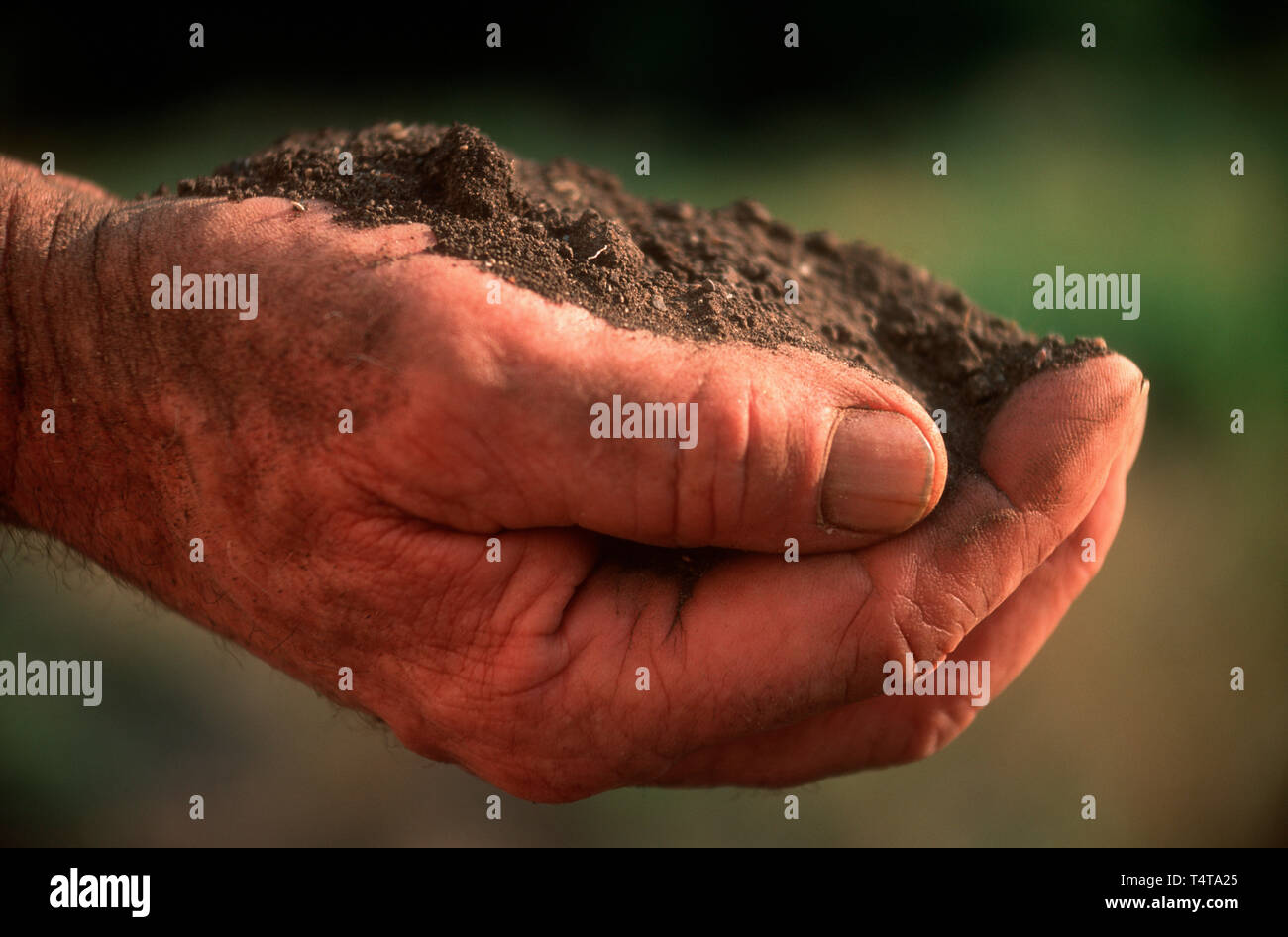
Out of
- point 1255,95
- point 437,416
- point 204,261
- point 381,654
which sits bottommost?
point 381,654

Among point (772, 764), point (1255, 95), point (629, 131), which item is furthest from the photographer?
point (1255, 95)

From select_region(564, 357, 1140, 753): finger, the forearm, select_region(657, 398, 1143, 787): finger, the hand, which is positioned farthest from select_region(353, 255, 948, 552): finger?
the forearm

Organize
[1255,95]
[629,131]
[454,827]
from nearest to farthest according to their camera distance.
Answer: [454,827]
[629,131]
[1255,95]

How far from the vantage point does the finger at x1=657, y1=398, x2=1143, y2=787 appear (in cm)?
228

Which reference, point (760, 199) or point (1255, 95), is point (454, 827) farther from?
point (1255, 95)

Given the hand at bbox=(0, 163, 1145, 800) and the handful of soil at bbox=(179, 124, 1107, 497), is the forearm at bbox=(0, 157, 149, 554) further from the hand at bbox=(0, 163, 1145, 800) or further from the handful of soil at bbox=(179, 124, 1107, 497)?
the handful of soil at bbox=(179, 124, 1107, 497)

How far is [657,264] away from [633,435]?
0.62 m

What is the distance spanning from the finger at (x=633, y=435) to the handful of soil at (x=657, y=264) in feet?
0.37

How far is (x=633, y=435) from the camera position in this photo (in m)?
1.76

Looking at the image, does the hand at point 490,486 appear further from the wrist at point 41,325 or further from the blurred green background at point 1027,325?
the blurred green background at point 1027,325

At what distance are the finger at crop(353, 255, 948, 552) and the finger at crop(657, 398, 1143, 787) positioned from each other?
55 centimetres

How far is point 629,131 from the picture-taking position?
515cm

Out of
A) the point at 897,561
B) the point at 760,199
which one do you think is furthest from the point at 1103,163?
the point at 897,561

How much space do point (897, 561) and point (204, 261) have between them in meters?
1.49
